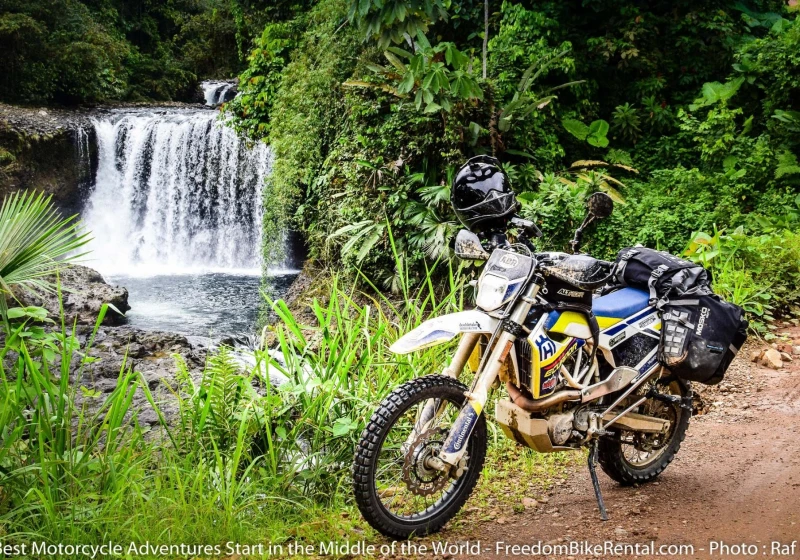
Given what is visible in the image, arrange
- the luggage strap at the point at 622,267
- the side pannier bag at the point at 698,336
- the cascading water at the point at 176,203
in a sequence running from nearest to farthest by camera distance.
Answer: the side pannier bag at the point at 698,336
the luggage strap at the point at 622,267
the cascading water at the point at 176,203

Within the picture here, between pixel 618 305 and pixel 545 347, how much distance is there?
65 cm

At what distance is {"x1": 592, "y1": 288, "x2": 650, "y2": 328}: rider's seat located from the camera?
128 inches

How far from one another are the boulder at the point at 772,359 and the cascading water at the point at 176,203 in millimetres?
8992

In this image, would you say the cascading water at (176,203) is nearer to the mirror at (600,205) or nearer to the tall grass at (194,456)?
the tall grass at (194,456)

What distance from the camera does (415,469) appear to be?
279 cm

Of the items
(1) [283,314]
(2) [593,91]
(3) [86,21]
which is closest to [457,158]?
(2) [593,91]

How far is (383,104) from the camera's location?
9.45 m

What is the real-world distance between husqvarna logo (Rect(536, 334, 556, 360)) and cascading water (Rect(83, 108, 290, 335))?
32.9ft

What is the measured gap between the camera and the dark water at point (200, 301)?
998 centimetres

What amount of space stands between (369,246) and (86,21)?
14558 mm

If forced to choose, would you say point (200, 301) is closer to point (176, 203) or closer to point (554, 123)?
point (176, 203)

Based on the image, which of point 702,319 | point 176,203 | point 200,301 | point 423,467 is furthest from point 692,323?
point 176,203

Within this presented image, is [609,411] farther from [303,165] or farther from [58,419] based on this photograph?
[303,165]

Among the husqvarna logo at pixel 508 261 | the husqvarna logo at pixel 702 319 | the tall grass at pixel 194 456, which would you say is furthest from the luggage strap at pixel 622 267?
the tall grass at pixel 194 456
